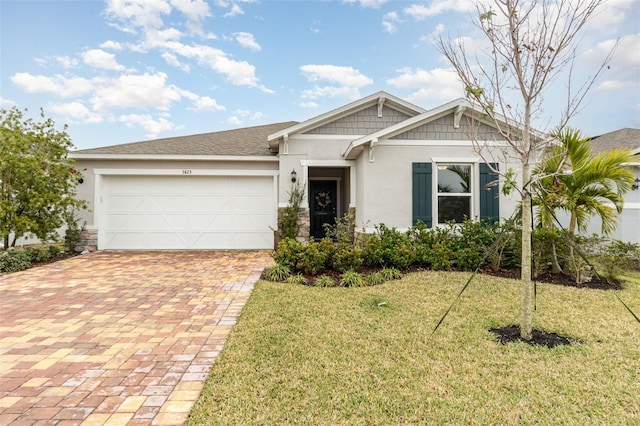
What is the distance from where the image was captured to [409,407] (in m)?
2.53

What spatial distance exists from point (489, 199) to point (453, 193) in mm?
866

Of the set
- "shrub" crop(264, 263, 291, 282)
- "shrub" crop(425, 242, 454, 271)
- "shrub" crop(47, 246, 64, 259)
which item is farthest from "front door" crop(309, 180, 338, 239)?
"shrub" crop(47, 246, 64, 259)

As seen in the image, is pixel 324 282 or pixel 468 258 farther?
pixel 468 258

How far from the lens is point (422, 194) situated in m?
8.16

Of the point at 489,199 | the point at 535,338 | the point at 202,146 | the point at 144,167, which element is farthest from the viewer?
the point at 202,146

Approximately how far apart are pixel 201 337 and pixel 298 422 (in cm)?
196

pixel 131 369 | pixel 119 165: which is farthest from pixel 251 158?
pixel 131 369

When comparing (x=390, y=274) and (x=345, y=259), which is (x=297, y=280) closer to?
(x=345, y=259)

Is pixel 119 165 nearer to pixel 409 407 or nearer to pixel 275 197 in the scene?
pixel 275 197

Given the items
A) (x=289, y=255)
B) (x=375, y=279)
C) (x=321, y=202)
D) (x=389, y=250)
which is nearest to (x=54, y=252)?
(x=289, y=255)

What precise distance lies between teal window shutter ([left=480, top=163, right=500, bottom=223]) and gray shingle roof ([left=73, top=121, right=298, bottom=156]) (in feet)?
21.0

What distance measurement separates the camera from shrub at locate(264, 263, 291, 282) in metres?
6.57

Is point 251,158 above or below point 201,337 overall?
above

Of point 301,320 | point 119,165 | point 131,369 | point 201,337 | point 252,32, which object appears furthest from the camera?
point 252,32
